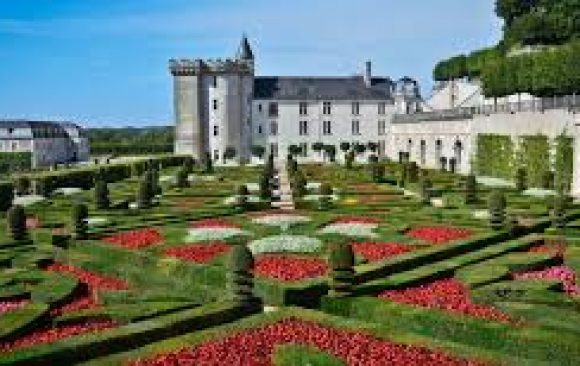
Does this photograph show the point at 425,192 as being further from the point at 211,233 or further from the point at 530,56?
the point at 530,56

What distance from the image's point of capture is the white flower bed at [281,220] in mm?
27062

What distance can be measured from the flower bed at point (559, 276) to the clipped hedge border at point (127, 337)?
6724 mm

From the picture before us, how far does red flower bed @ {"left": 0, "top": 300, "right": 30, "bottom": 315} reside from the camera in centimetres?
1675

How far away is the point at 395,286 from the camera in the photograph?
18.0 metres

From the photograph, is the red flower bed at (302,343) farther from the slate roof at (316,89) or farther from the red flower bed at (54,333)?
the slate roof at (316,89)

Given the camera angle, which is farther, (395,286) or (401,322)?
(395,286)

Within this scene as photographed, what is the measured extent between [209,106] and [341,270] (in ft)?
241

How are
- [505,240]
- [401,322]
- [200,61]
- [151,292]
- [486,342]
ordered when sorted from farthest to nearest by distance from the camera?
[200,61], [505,240], [151,292], [401,322], [486,342]

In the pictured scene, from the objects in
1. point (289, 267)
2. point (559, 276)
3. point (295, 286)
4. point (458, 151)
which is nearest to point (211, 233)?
point (289, 267)

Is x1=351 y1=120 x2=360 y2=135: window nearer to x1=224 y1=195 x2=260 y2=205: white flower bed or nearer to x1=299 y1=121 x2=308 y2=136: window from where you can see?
x1=299 y1=121 x2=308 y2=136: window

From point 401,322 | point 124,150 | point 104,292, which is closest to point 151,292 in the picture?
point 104,292

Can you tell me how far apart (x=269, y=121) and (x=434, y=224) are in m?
66.4

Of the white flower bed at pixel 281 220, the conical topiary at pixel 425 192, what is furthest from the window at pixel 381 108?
the white flower bed at pixel 281 220

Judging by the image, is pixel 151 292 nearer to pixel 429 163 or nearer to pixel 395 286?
pixel 395 286
